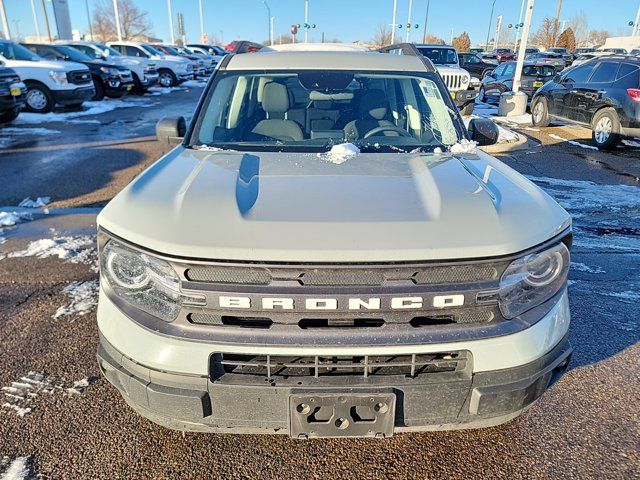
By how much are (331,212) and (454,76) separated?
1376cm

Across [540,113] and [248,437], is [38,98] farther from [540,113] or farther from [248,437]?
[248,437]

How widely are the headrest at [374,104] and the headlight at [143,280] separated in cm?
202

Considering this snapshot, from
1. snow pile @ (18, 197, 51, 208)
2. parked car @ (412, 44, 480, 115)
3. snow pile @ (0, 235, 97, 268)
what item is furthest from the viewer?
parked car @ (412, 44, 480, 115)

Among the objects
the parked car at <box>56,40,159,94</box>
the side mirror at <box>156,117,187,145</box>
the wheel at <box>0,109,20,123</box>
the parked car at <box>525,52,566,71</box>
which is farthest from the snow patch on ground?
the parked car at <box>525,52,566,71</box>

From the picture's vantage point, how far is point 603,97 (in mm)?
10344

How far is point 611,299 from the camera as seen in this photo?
3.92 metres

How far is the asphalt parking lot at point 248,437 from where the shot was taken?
229cm

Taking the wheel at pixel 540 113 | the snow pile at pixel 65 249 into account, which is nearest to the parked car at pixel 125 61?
the wheel at pixel 540 113

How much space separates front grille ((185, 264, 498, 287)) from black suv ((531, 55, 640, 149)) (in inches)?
391

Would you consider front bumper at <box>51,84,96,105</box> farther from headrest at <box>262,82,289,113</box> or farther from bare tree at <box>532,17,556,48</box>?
bare tree at <box>532,17,556,48</box>

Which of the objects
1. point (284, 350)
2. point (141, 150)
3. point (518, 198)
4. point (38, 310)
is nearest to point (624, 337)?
point (518, 198)

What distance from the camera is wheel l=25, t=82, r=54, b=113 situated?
13.7 meters

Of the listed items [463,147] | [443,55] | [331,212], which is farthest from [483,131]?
[443,55]

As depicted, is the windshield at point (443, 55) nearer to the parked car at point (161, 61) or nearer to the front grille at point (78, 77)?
the front grille at point (78, 77)
